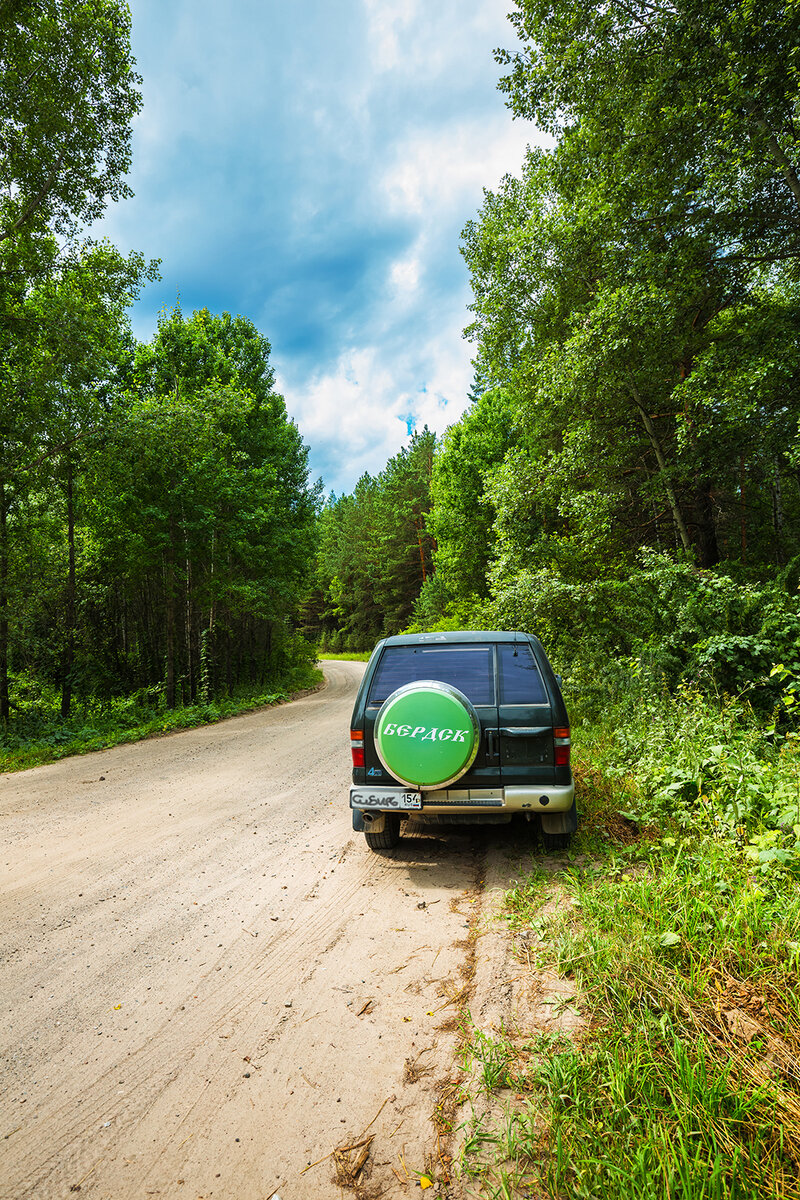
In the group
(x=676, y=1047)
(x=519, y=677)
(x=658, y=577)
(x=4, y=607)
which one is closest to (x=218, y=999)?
(x=676, y=1047)

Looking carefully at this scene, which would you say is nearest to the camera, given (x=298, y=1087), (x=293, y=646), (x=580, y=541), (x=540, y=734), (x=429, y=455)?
(x=298, y=1087)

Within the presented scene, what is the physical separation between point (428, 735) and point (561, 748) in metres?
1.01

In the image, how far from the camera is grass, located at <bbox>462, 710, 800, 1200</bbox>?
1604mm

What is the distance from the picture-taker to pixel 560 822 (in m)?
3.94

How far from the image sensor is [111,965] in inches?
119

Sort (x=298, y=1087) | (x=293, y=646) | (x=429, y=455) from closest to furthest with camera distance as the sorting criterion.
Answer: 1. (x=298, y=1087)
2. (x=293, y=646)
3. (x=429, y=455)

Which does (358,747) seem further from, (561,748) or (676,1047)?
(676,1047)

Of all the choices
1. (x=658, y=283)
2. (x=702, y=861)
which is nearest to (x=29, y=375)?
→ (x=658, y=283)

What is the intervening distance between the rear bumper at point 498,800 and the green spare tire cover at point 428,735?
0.18 meters

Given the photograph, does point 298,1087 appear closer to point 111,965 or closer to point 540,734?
point 111,965

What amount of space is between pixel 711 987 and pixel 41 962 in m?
3.64

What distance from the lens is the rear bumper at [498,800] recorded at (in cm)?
373

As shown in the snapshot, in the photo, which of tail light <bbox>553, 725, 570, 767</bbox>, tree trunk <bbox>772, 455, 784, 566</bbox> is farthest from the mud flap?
tree trunk <bbox>772, 455, 784, 566</bbox>

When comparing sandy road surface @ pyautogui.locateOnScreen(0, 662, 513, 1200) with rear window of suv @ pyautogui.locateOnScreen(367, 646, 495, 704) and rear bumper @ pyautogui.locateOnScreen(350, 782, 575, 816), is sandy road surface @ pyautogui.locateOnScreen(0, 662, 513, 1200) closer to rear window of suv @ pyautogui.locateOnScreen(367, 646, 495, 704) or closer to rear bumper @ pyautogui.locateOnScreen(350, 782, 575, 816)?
rear bumper @ pyautogui.locateOnScreen(350, 782, 575, 816)
